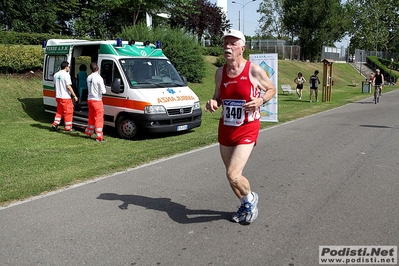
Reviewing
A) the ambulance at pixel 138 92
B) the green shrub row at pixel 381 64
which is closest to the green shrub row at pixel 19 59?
the ambulance at pixel 138 92

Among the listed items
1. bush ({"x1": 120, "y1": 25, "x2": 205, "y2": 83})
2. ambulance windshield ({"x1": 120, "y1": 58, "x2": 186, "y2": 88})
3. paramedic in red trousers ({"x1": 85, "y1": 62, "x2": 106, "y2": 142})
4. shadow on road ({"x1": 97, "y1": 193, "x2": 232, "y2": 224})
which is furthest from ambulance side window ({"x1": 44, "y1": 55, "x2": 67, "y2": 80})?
bush ({"x1": 120, "y1": 25, "x2": 205, "y2": 83})

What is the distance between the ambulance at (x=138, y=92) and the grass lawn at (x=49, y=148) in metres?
0.44

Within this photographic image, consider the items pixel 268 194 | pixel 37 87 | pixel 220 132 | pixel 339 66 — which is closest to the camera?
pixel 220 132

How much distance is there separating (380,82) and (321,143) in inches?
568

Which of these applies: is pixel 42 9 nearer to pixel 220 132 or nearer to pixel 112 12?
pixel 112 12

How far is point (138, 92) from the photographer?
35.0 ft

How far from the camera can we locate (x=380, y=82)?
22.3 m

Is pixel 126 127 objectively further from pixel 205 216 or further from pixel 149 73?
pixel 205 216

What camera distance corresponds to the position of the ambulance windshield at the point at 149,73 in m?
11.1

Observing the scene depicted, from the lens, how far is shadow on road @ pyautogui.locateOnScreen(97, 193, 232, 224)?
4910 mm

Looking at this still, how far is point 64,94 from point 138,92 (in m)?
2.36

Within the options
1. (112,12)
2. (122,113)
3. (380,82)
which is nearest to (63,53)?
(122,113)

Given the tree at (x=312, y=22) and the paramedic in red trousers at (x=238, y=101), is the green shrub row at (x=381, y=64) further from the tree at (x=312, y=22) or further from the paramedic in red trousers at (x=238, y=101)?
the paramedic in red trousers at (x=238, y=101)

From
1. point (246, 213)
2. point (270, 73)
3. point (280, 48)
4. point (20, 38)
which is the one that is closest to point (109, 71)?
point (270, 73)
